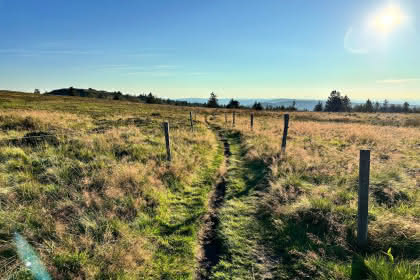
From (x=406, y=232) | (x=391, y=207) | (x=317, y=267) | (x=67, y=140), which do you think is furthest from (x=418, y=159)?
(x=67, y=140)

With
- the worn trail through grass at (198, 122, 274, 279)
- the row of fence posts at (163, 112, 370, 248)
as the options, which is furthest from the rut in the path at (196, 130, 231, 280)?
the row of fence posts at (163, 112, 370, 248)

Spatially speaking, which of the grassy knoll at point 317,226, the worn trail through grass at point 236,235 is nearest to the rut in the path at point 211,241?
the worn trail through grass at point 236,235

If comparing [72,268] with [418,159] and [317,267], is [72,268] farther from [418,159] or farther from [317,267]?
[418,159]

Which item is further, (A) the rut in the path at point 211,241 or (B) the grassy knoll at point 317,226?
(A) the rut in the path at point 211,241

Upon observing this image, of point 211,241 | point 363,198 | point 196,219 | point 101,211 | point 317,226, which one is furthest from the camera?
point 196,219

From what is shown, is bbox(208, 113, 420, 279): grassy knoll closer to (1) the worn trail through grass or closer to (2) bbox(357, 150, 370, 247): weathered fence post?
(1) the worn trail through grass

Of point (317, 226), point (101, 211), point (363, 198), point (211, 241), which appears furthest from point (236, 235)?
point (101, 211)

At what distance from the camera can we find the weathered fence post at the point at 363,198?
132 inches

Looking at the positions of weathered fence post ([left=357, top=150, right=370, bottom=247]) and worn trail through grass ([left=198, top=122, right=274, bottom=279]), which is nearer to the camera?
weathered fence post ([left=357, top=150, right=370, bottom=247])

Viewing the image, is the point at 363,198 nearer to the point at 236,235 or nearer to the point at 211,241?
the point at 236,235

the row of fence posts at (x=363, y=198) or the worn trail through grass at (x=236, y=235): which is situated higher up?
the row of fence posts at (x=363, y=198)

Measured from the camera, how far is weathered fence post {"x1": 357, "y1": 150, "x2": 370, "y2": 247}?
3.36 metres

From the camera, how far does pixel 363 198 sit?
137 inches

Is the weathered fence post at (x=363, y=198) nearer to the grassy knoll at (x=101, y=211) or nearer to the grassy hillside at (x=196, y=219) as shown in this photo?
the grassy hillside at (x=196, y=219)
